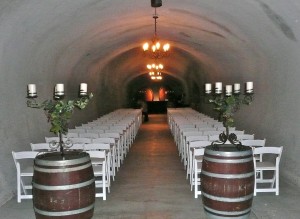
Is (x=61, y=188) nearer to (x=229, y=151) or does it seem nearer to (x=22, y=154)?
(x=22, y=154)

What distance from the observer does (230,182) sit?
441 cm

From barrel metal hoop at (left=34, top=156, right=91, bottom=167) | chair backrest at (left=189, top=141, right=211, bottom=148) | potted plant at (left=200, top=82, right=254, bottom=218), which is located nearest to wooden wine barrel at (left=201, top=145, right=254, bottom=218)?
potted plant at (left=200, top=82, right=254, bottom=218)

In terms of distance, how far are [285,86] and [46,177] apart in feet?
16.7

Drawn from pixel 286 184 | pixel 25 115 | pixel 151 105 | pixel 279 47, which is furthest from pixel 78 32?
pixel 151 105

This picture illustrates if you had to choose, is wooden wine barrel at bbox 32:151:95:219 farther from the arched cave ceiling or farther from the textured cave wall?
the arched cave ceiling

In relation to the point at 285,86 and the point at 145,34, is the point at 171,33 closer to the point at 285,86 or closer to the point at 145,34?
the point at 145,34

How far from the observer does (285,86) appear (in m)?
7.21

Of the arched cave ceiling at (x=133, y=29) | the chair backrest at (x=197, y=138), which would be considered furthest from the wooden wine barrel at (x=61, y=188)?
the chair backrest at (x=197, y=138)

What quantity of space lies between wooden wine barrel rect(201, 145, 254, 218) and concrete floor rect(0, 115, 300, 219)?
46 cm

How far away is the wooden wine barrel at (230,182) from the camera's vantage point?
14.5 ft

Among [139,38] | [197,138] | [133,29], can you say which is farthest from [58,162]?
[139,38]

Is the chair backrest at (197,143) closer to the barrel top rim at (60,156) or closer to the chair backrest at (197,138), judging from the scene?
the chair backrest at (197,138)

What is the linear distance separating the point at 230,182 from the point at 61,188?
6.49 ft

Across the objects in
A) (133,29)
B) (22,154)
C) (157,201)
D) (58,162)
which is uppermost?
(133,29)
